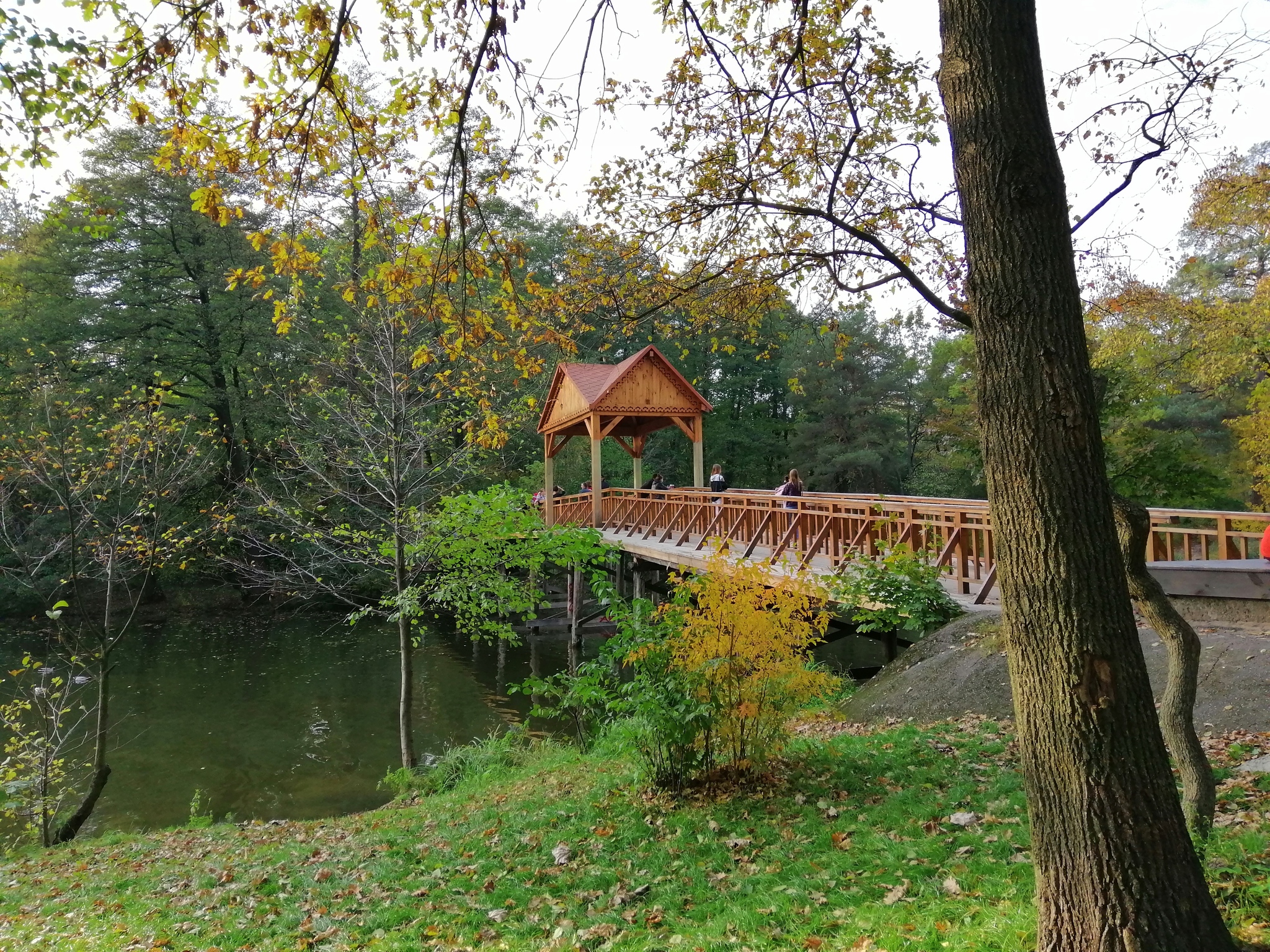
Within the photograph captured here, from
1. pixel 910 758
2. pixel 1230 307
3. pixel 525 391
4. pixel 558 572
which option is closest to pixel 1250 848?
pixel 910 758

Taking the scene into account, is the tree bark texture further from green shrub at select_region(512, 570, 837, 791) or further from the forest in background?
the forest in background

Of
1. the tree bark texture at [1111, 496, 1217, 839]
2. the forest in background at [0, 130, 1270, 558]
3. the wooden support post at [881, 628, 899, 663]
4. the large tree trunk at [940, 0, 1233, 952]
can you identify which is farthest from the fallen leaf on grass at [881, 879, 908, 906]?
the forest in background at [0, 130, 1270, 558]

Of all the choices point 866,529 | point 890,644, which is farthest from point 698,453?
point 890,644

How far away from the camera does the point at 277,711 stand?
15.0 meters

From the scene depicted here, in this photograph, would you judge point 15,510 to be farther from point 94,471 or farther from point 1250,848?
point 1250,848

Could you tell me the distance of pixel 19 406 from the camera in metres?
21.1

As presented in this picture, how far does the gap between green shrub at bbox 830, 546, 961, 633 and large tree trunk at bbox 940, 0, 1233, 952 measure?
21.7 feet

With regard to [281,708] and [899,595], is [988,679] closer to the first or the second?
[899,595]

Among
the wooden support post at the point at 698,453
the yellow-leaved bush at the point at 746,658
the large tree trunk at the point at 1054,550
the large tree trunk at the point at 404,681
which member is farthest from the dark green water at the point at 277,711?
the large tree trunk at the point at 1054,550

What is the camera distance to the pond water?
1098cm

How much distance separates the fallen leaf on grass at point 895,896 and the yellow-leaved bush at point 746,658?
2.07 m

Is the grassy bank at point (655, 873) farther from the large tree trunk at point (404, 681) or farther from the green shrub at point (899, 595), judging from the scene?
the large tree trunk at point (404, 681)

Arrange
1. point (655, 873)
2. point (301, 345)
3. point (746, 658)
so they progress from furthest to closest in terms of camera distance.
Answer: point (301, 345) → point (746, 658) → point (655, 873)

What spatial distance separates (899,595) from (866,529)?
5.23 ft
